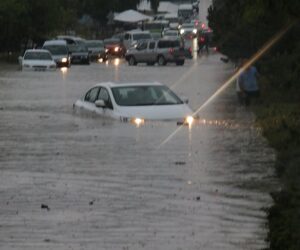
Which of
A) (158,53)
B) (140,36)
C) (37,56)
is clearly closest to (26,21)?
(140,36)

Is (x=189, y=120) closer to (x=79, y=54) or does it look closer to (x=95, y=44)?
(x=79, y=54)

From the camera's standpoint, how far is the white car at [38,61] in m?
58.4

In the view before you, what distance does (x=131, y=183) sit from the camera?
16.5 metres

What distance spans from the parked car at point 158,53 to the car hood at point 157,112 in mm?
40110

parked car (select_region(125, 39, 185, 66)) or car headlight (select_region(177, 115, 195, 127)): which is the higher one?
car headlight (select_region(177, 115, 195, 127))

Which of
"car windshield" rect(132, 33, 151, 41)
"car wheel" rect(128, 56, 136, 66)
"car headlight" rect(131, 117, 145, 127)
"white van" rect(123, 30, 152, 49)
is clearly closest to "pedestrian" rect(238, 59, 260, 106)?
"car headlight" rect(131, 117, 145, 127)

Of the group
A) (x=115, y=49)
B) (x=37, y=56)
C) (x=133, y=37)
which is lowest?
(x=115, y=49)

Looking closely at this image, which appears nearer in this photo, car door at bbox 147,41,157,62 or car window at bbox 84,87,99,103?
car window at bbox 84,87,99,103

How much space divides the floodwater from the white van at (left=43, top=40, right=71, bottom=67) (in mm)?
32808

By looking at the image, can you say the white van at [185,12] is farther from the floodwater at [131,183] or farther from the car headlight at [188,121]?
the car headlight at [188,121]

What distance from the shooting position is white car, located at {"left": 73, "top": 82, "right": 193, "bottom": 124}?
25.3m

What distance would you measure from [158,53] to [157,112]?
41708 mm

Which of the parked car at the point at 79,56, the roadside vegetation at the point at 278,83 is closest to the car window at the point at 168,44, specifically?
the parked car at the point at 79,56

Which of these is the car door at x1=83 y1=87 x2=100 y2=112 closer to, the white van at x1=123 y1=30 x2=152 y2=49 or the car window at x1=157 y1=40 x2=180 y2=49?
the car window at x1=157 y1=40 x2=180 y2=49
